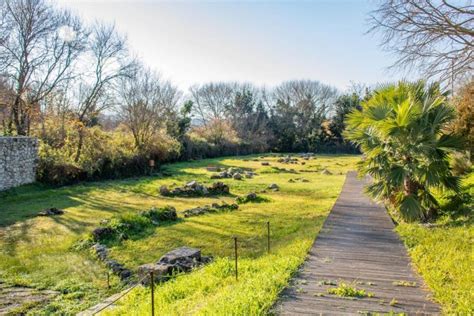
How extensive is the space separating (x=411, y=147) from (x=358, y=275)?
168 inches

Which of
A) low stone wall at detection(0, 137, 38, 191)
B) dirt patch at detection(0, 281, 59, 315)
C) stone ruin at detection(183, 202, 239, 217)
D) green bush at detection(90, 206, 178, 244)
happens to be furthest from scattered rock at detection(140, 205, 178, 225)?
low stone wall at detection(0, 137, 38, 191)

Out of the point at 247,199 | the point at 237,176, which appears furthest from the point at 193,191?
the point at 237,176

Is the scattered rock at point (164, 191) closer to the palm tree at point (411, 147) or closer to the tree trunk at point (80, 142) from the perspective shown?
the tree trunk at point (80, 142)

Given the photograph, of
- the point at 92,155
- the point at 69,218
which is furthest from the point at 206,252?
the point at 92,155

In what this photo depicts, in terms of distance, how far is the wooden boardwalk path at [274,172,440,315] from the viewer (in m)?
3.83

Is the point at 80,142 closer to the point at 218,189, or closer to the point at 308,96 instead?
the point at 218,189

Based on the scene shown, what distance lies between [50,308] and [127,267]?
1.82 m

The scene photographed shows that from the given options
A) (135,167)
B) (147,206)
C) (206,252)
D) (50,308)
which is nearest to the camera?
(50,308)

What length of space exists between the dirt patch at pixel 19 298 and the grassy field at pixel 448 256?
5128mm

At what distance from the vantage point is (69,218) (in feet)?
35.1

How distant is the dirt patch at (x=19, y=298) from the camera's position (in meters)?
4.77

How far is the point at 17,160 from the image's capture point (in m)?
15.3

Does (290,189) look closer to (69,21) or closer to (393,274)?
(393,274)

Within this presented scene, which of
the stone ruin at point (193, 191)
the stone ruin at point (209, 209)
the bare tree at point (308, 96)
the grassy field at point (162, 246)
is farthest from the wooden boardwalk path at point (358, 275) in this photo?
the bare tree at point (308, 96)
